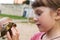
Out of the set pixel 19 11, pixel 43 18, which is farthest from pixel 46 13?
pixel 19 11

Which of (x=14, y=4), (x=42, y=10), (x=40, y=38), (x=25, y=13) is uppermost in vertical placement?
(x=42, y=10)

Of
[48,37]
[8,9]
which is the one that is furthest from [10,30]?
[8,9]

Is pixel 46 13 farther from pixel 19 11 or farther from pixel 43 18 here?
pixel 19 11

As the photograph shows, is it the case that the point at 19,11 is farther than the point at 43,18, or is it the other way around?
the point at 19,11

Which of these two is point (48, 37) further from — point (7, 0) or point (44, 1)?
point (7, 0)

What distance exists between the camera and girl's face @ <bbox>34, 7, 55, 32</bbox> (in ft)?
1.72

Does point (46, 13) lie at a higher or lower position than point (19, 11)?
higher

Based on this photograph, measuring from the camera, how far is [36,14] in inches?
20.7

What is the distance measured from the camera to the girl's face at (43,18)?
53 centimetres

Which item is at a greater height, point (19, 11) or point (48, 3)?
point (48, 3)

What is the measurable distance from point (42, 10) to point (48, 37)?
0.30 feet

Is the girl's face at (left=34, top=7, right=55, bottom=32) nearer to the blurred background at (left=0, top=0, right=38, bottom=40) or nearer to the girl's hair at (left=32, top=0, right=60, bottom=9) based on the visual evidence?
the girl's hair at (left=32, top=0, right=60, bottom=9)

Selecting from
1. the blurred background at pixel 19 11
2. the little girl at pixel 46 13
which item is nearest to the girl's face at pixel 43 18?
the little girl at pixel 46 13

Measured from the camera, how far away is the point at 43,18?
53 cm
